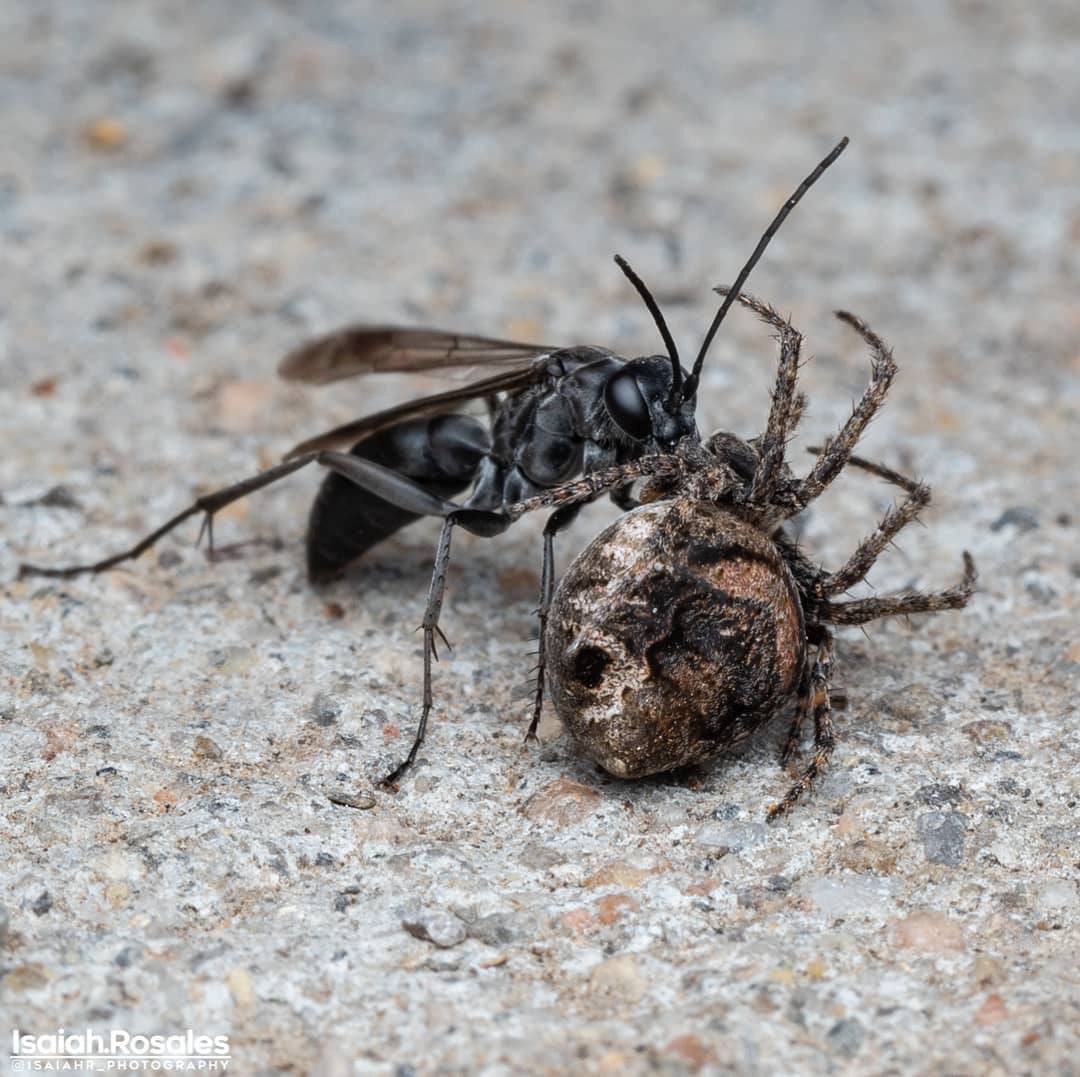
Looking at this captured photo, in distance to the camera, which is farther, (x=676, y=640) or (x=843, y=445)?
(x=843, y=445)

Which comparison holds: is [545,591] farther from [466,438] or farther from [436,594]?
[466,438]

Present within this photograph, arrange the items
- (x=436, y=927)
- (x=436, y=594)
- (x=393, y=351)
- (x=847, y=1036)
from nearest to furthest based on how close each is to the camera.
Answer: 1. (x=847, y=1036)
2. (x=436, y=927)
3. (x=436, y=594)
4. (x=393, y=351)

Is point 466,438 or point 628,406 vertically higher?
point 628,406

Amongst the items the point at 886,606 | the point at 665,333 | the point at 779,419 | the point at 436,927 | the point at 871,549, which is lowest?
the point at 436,927

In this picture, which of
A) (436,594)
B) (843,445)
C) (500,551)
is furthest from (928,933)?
(500,551)

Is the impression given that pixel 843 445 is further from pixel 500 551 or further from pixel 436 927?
pixel 436 927

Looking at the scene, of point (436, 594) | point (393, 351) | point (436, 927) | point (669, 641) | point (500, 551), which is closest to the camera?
point (436, 927)

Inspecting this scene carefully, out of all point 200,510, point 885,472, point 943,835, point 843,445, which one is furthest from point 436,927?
point 885,472

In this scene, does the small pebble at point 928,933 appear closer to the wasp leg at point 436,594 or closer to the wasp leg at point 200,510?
the wasp leg at point 436,594
